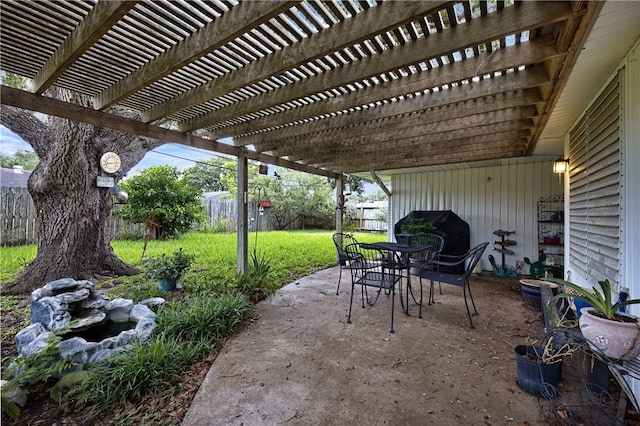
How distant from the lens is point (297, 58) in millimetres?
1854

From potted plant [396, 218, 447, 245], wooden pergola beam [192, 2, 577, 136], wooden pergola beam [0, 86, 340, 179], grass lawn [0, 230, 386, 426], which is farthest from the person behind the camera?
potted plant [396, 218, 447, 245]

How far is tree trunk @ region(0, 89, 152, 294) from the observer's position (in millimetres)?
3668

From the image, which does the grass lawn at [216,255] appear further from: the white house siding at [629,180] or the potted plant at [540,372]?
the white house siding at [629,180]

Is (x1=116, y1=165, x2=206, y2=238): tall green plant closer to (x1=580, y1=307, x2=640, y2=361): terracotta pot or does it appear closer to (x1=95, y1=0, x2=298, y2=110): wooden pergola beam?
(x1=95, y1=0, x2=298, y2=110): wooden pergola beam

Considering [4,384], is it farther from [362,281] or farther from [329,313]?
[362,281]

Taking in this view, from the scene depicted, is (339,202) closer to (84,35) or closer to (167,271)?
(167,271)

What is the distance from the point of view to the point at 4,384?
160 cm

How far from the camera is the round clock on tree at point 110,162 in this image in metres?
4.15

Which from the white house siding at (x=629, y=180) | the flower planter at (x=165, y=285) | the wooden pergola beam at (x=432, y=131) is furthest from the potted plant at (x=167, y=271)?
the white house siding at (x=629, y=180)

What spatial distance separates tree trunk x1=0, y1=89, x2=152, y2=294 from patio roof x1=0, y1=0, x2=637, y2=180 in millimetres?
1670

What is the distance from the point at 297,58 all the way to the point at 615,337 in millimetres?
2235

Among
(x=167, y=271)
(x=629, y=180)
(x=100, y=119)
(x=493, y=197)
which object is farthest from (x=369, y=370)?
(x=493, y=197)

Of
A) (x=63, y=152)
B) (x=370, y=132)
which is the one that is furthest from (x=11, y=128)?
(x=370, y=132)

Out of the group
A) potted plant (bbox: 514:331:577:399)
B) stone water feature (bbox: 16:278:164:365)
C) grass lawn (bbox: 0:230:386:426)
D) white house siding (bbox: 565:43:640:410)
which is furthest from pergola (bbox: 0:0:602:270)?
grass lawn (bbox: 0:230:386:426)
